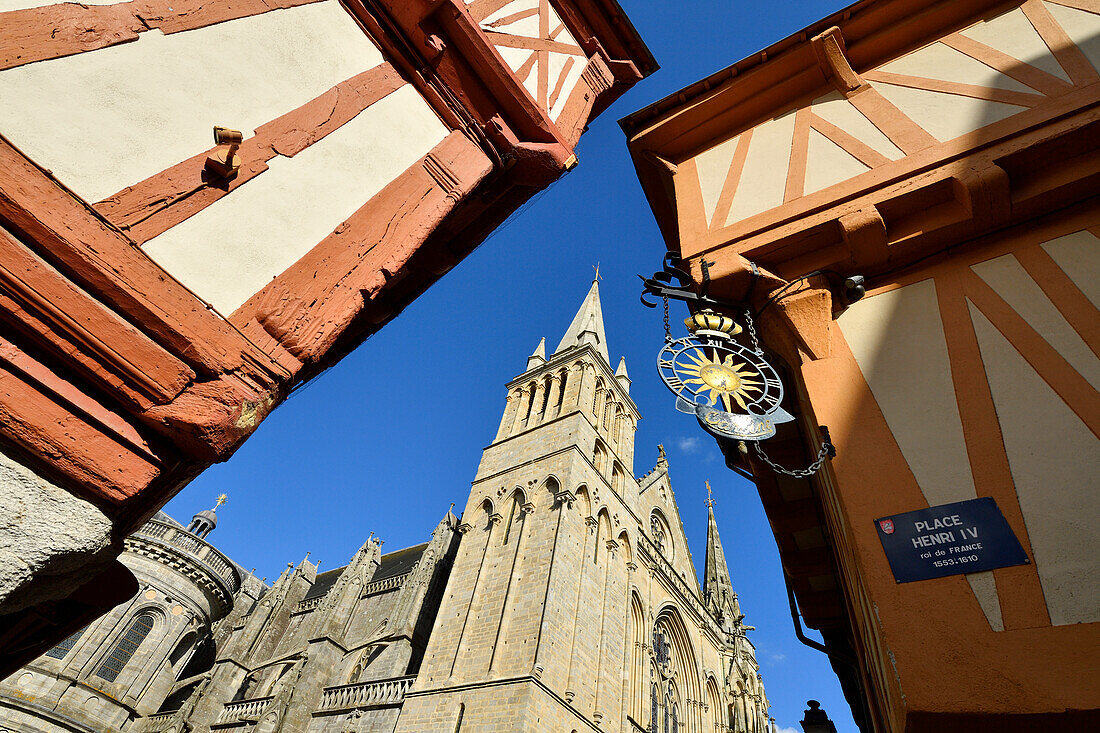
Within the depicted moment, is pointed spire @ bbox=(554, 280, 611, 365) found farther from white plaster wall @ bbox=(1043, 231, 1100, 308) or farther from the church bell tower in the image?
white plaster wall @ bbox=(1043, 231, 1100, 308)

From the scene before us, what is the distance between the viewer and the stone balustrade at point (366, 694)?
14016 mm

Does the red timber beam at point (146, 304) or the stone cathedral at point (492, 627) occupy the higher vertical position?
the stone cathedral at point (492, 627)

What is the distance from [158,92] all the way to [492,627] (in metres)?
13.3

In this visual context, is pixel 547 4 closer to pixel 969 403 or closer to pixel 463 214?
pixel 463 214

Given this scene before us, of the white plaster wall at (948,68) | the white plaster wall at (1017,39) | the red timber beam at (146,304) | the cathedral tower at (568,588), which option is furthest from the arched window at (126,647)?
the white plaster wall at (1017,39)

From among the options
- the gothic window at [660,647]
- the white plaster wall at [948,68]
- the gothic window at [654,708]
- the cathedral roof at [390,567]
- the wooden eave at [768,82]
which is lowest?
the white plaster wall at [948,68]

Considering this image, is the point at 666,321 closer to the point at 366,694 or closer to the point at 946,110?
the point at 946,110

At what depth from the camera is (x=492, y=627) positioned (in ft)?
45.0

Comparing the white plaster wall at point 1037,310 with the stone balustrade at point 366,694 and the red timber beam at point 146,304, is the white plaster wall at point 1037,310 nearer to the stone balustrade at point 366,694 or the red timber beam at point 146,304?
the red timber beam at point 146,304

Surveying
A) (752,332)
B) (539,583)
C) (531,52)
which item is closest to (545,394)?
(539,583)

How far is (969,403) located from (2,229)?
179 inches

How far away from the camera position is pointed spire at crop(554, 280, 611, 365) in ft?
78.5

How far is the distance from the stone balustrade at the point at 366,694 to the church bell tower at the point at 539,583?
82 centimetres

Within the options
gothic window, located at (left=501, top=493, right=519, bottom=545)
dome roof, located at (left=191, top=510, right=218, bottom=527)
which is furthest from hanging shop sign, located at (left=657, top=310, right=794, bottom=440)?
dome roof, located at (left=191, top=510, right=218, bottom=527)
